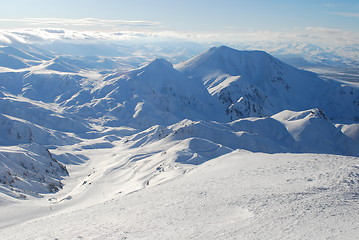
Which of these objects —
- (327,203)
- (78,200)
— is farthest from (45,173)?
(327,203)

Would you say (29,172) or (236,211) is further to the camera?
(29,172)

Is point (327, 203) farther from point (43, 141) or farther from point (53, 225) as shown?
point (43, 141)

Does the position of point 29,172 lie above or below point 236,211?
below

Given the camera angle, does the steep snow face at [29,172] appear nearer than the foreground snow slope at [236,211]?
No

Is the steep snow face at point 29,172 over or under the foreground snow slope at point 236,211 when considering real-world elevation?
under

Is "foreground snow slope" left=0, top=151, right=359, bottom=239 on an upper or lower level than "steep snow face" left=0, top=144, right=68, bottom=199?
upper

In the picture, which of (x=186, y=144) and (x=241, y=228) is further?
(x=186, y=144)

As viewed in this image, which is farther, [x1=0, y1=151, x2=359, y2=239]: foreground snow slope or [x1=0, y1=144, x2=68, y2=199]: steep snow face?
[x1=0, y1=144, x2=68, y2=199]: steep snow face

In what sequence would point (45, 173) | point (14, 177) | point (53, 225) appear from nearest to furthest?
1. point (53, 225)
2. point (14, 177)
3. point (45, 173)
